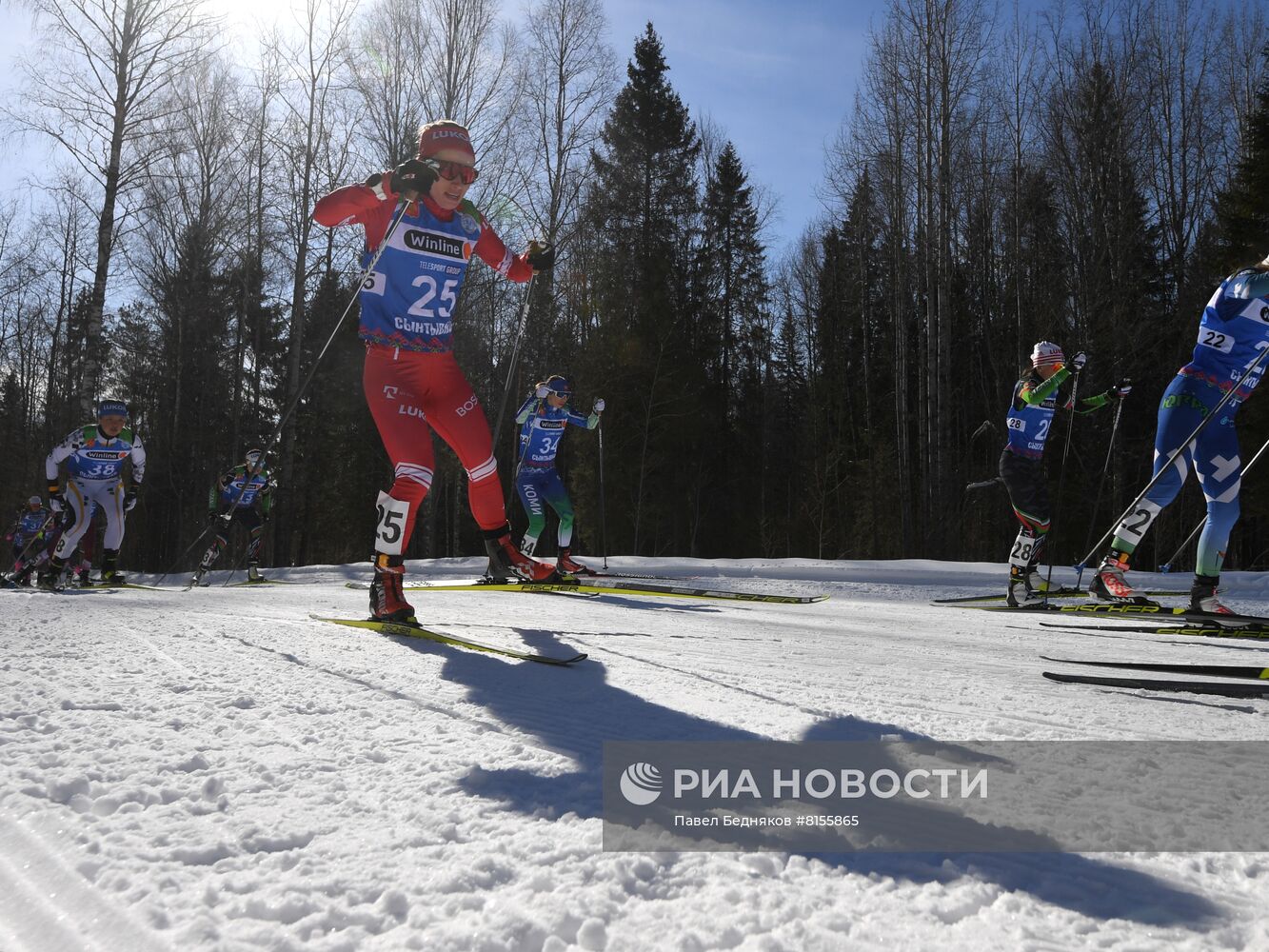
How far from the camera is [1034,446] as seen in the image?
7.38 metres

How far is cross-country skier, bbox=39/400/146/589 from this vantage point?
9383 millimetres

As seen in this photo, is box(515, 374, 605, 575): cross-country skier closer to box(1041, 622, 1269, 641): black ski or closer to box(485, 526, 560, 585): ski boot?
box(485, 526, 560, 585): ski boot

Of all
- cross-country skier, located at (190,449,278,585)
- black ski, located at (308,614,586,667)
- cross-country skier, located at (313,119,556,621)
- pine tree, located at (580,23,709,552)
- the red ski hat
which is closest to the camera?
black ski, located at (308,614,586,667)

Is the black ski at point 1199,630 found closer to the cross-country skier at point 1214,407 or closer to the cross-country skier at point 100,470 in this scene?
the cross-country skier at point 1214,407

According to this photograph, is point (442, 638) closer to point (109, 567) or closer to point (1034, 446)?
point (1034, 446)

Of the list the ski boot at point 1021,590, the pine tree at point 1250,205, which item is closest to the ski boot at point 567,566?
the ski boot at point 1021,590

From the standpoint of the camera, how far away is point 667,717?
75.9 inches

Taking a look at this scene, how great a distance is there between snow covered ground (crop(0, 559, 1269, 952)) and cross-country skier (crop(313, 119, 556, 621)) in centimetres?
106

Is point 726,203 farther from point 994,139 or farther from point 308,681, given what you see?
point 308,681

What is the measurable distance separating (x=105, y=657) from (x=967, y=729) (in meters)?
2.44

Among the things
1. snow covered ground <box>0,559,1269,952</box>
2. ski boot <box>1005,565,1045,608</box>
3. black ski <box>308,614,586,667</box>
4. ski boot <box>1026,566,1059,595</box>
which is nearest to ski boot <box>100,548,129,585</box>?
black ski <box>308,614,586,667</box>

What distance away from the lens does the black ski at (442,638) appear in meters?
2.83

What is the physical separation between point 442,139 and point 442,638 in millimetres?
2603

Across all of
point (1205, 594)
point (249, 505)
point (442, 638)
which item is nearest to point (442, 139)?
point (442, 638)
